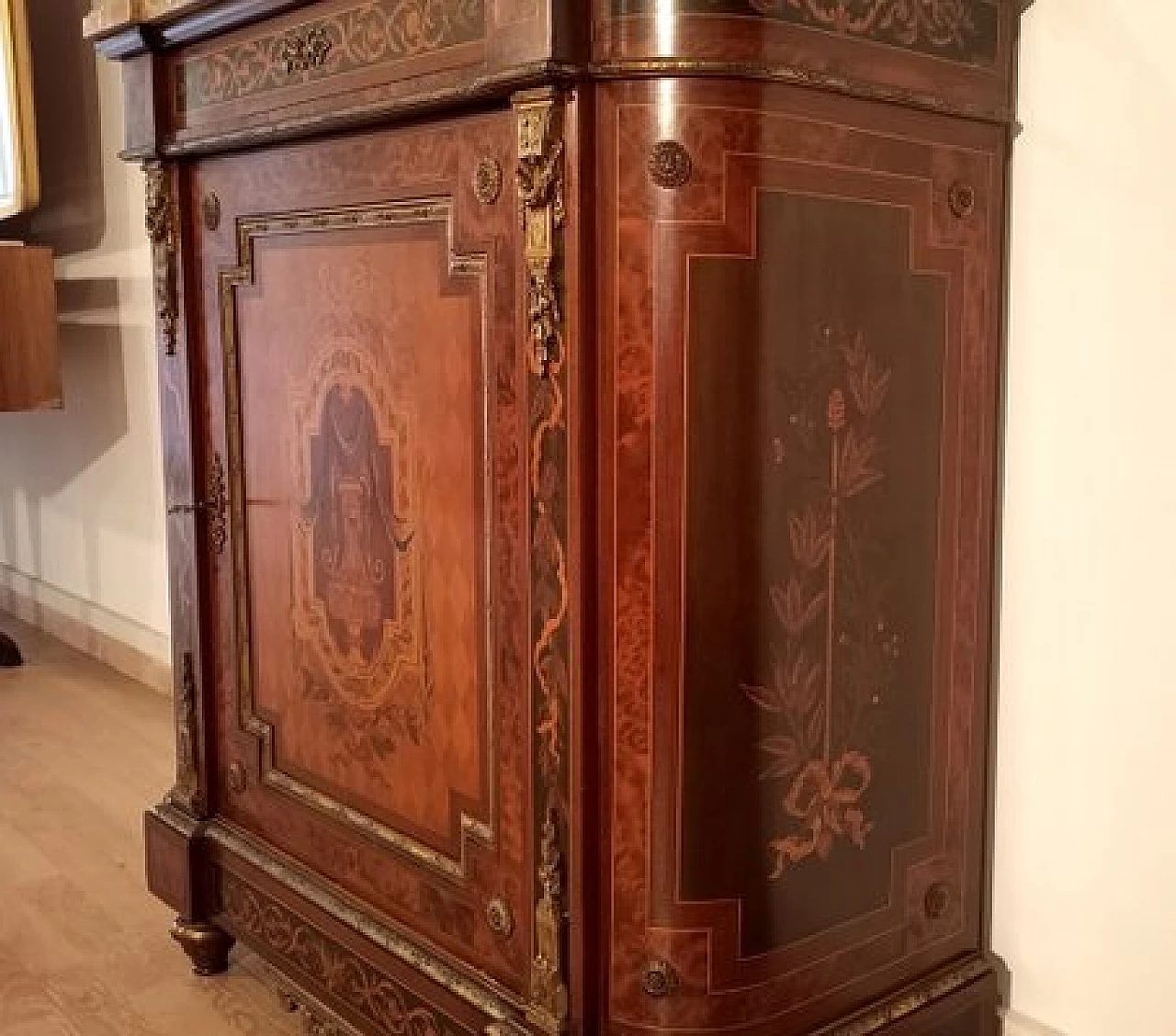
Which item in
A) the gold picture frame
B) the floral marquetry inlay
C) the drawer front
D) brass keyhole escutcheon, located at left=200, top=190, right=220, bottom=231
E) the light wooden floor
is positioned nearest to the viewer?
the drawer front

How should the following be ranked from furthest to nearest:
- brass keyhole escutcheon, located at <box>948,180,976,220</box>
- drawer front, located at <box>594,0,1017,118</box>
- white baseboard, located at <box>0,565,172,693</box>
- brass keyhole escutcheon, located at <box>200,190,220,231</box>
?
white baseboard, located at <box>0,565,172,693</box> < brass keyhole escutcheon, located at <box>200,190,220,231</box> < brass keyhole escutcheon, located at <box>948,180,976,220</box> < drawer front, located at <box>594,0,1017,118</box>

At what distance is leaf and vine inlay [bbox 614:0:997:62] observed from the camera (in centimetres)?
114

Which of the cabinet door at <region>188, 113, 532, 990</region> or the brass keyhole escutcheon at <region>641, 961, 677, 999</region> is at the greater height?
the cabinet door at <region>188, 113, 532, 990</region>

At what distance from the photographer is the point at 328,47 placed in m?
1.47

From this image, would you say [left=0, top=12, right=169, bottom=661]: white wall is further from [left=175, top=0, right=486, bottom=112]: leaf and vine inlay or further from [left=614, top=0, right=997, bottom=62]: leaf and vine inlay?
[left=614, top=0, right=997, bottom=62]: leaf and vine inlay

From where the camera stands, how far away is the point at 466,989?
1.44 meters

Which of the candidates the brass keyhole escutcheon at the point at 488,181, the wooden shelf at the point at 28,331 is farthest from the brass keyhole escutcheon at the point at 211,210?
the wooden shelf at the point at 28,331

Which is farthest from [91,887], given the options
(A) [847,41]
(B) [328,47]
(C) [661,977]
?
(A) [847,41]

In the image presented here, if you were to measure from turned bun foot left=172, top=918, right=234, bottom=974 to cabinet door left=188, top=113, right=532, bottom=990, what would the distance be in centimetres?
19

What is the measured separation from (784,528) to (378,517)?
0.49 meters

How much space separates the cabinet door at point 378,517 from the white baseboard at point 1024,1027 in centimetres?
61

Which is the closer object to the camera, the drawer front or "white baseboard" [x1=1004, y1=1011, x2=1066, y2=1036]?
the drawer front

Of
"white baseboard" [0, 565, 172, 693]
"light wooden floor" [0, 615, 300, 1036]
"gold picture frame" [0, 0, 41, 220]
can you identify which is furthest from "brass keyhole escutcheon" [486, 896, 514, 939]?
"gold picture frame" [0, 0, 41, 220]

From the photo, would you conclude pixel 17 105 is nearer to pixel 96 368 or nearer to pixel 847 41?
pixel 96 368
